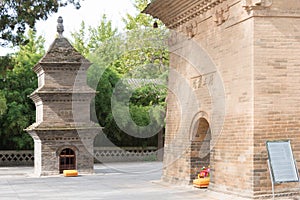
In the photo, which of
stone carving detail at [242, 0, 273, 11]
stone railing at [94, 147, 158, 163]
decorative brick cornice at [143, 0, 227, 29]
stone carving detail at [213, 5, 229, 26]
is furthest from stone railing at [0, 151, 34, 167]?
stone carving detail at [242, 0, 273, 11]

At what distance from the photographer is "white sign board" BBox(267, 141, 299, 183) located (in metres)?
10.2

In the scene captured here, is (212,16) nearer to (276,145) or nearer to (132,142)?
(276,145)

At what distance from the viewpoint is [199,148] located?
46.5 feet

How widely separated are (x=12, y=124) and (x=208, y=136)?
16.5 m

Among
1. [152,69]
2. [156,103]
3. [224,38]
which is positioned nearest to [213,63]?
[224,38]

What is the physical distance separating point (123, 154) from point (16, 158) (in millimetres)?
6227

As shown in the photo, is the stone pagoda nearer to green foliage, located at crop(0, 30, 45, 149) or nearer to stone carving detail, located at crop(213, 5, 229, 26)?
green foliage, located at crop(0, 30, 45, 149)

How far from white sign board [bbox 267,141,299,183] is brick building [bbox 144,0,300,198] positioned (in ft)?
1.24

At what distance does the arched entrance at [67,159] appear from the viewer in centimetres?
2139

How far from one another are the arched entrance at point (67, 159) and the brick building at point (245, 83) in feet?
29.1

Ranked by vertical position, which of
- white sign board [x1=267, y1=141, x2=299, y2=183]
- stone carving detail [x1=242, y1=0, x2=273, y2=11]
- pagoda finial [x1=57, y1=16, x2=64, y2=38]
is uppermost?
pagoda finial [x1=57, y1=16, x2=64, y2=38]

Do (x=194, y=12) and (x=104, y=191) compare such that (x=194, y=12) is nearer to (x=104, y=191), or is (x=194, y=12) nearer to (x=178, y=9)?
(x=178, y=9)

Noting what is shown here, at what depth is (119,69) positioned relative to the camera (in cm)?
3266

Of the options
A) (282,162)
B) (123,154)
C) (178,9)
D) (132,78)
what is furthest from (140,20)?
(282,162)
